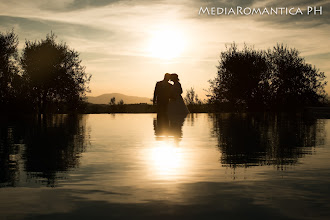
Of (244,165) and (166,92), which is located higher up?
(166,92)

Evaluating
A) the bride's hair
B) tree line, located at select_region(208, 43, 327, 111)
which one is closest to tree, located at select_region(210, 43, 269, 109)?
tree line, located at select_region(208, 43, 327, 111)

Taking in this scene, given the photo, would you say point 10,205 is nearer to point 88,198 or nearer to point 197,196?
point 88,198

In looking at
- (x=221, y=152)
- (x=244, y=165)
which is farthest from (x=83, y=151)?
(x=244, y=165)

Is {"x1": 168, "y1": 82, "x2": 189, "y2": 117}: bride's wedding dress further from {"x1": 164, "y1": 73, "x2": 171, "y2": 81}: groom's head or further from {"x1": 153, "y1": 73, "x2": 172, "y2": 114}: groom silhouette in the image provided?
{"x1": 164, "y1": 73, "x2": 171, "y2": 81}: groom's head

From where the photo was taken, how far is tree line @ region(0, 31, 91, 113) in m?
33.6

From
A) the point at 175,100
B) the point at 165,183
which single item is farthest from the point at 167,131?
the point at 175,100

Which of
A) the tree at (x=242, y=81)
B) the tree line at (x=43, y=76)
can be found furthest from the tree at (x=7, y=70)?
the tree at (x=242, y=81)

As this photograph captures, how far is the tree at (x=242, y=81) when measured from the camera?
43.0m

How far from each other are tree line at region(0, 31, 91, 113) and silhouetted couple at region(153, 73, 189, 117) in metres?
11.0

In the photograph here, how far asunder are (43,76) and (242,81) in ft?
64.6

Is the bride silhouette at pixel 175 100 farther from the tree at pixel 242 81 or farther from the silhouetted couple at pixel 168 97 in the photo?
the tree at pixel 242 81

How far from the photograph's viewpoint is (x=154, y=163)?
293 inches

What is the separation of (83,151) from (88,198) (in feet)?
15.3

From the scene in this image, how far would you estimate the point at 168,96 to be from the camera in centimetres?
2869
